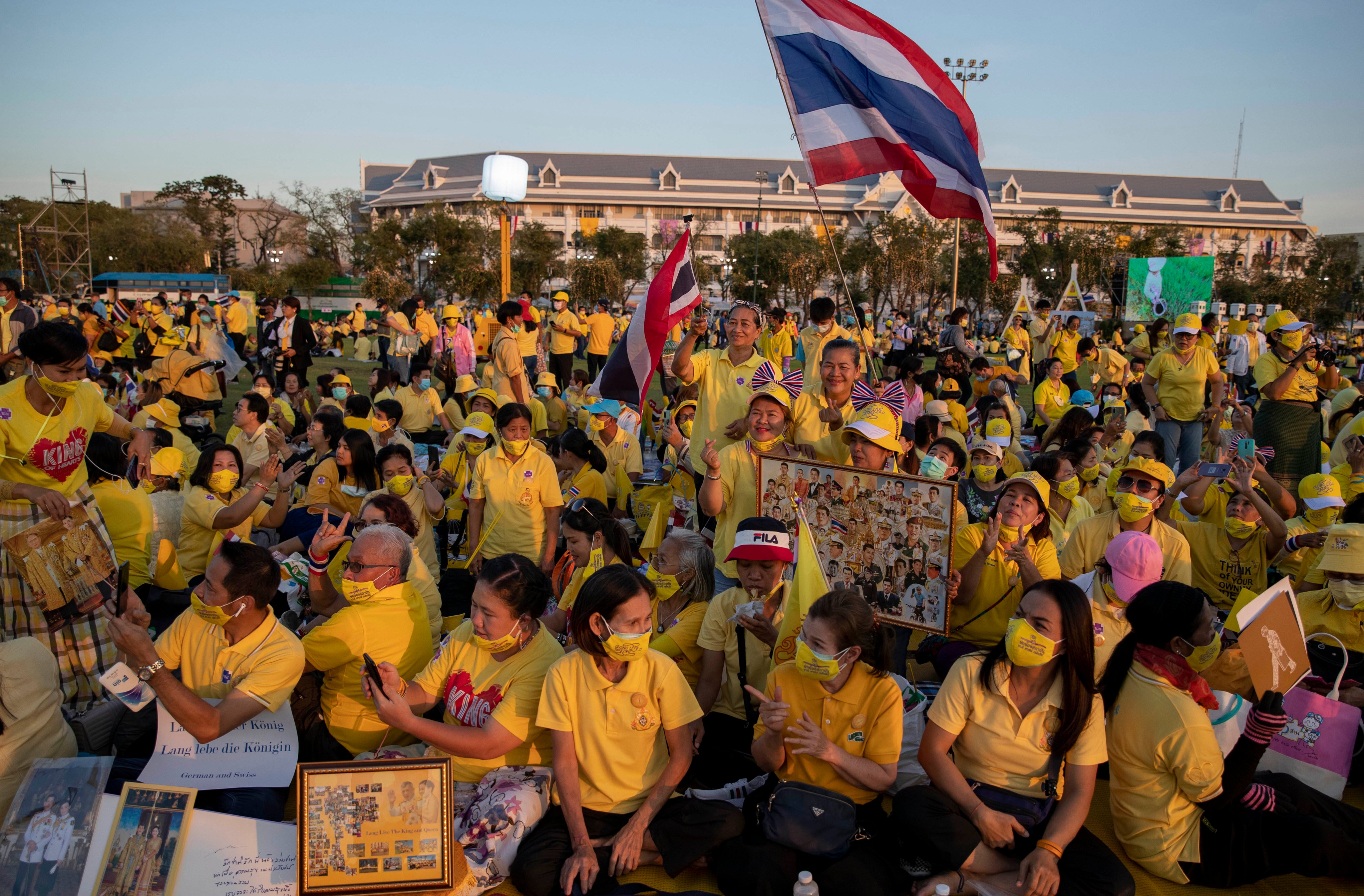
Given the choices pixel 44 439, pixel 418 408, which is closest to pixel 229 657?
pixel 44 439

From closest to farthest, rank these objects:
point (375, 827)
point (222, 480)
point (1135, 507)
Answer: point (375, 827) → point (1135, 507) → point (222, 480)

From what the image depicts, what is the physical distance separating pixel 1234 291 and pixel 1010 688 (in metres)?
57.9

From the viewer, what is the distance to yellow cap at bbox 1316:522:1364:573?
4410mm

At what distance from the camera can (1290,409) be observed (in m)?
8.45

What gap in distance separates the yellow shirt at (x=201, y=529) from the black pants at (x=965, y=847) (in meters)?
4.78

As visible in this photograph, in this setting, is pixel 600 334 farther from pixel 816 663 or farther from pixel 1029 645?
pixel 1029 645

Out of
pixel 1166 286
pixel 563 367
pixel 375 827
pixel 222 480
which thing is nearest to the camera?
pixel 375 827

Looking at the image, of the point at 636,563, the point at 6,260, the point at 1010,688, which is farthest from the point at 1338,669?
the point at 6,260

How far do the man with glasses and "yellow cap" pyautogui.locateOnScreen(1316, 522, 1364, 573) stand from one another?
0.68 m

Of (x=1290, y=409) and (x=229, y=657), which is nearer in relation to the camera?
(x=229, y=657)

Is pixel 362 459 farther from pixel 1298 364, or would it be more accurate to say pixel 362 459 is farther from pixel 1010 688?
pixel 1298 364

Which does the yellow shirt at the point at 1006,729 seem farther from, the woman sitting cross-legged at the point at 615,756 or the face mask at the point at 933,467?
the face mask at the point at 933,467

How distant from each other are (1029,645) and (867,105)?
13.2 ft

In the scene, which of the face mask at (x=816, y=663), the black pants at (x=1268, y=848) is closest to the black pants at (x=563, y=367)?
the face mask at (x=816, y=663)
